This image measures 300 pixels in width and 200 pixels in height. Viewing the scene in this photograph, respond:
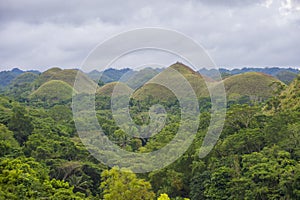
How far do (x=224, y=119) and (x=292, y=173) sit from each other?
848cm

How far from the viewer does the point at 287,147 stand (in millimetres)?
19578

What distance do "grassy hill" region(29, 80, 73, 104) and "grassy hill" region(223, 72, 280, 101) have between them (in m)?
30.9

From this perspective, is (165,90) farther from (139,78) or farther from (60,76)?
(60,76)

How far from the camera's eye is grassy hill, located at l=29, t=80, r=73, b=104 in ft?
269

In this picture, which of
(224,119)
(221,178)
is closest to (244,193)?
(221,178)

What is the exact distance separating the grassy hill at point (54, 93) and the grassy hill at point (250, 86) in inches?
1217

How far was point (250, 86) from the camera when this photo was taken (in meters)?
71.3

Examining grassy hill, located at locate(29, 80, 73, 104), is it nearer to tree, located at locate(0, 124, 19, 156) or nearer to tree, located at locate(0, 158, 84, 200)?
tree, located at locate(0, 124, 19, 156)

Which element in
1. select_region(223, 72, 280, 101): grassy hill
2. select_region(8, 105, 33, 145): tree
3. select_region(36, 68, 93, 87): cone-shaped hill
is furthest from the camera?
select_region(36, 68, 93, 87): cone-shaped hill

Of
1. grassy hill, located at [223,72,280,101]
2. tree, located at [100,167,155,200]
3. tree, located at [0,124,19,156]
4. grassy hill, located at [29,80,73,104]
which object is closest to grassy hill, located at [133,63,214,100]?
grassy hill, located at [223,72,280,101]

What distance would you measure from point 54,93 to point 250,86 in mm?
38917

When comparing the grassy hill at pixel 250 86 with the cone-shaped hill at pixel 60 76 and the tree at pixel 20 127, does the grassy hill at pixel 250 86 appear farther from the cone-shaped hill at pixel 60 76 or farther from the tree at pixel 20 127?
the cone-shaped hill at pixel 60 76

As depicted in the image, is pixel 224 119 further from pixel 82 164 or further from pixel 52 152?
pixel 52 152

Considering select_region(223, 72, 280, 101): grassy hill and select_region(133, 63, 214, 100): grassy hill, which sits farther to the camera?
select_region(133, 63, 214, 100): grassy hill
